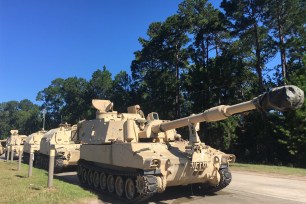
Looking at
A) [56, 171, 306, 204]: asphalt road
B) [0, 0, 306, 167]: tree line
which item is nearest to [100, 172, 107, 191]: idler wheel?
[56, 171, 306, 204]: asphalt road

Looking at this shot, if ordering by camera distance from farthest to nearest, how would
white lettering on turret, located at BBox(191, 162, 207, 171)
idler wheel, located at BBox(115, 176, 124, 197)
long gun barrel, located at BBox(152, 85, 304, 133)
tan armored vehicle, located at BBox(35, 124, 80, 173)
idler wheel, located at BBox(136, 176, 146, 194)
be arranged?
tan armored vehicle, located at BBox(35, 124, 80, 173)
idler wheel, located at BBox(115, 176, 124, 197)
white lettering on turret, located at BBox(191, 162, 207, 171)
idler wheel, located at BBox(136, 176, 146, 194)
long gun barrel, located at BBox(152, 85, 304, 133)

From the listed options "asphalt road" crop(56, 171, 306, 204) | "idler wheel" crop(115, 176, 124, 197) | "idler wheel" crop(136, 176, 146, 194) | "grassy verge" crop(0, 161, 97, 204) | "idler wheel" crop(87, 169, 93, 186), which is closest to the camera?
"idler wheel" crop(136, 176, 146, 194)

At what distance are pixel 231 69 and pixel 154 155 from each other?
79.7 feet

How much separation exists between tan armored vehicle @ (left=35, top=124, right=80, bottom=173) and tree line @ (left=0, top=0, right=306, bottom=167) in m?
12.9

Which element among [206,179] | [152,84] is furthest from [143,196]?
[152,84]

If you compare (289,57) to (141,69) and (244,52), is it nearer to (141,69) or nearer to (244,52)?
(244,52)

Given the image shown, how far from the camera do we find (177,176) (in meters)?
10.5

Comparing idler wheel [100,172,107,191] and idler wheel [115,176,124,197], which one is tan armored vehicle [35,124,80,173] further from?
idler wheel [115,176,124,197]

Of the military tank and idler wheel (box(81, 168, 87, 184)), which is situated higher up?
the military tank

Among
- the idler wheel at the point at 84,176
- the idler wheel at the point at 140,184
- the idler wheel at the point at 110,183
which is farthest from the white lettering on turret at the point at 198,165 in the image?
the idler wheel at the point at 84,176

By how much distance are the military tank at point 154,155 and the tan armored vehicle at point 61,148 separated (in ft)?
12.4

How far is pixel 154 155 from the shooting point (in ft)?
34.3

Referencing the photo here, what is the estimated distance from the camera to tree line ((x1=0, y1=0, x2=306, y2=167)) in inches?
1150

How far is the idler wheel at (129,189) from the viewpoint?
1067 cm
